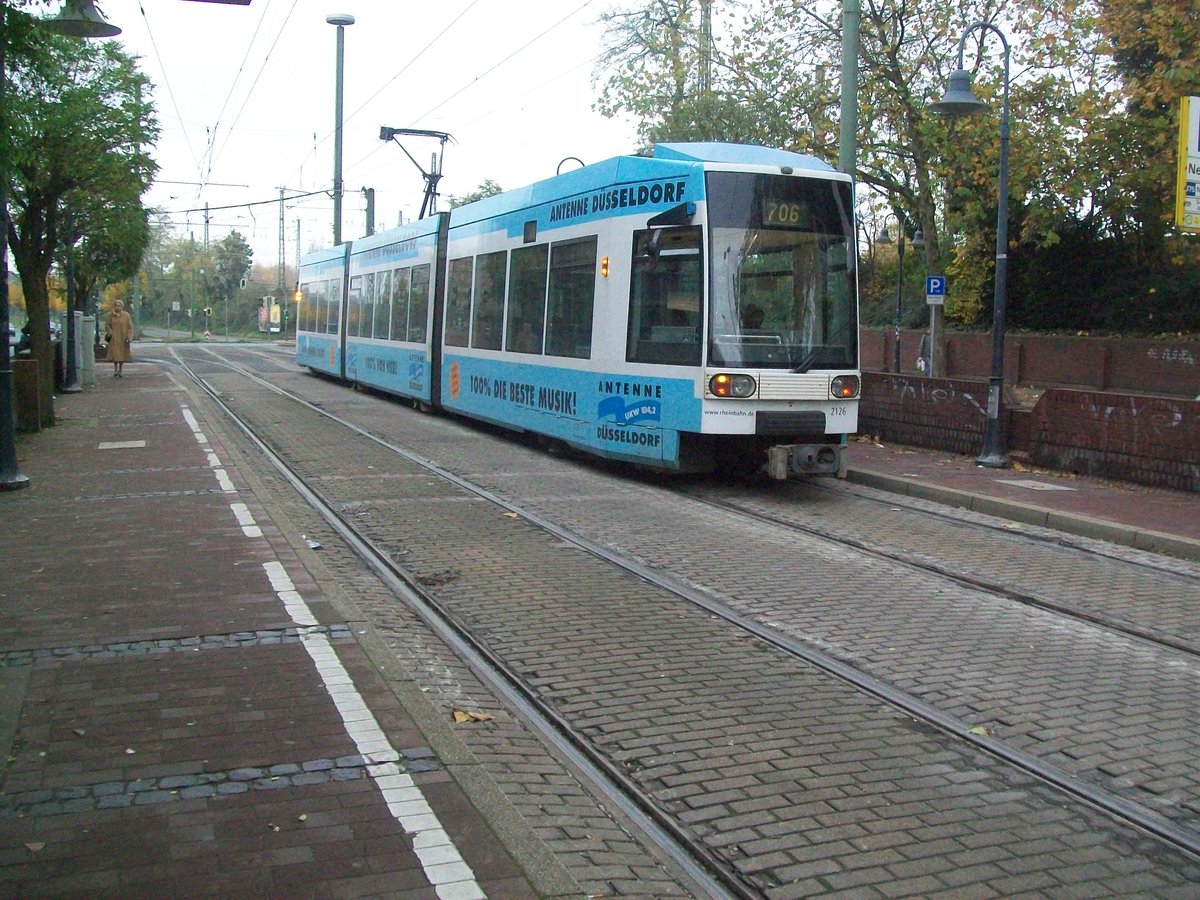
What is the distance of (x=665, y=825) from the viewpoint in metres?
4.44

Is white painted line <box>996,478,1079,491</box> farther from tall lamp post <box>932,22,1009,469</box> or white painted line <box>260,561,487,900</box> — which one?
white painted line <box>260,561,487,900</box>

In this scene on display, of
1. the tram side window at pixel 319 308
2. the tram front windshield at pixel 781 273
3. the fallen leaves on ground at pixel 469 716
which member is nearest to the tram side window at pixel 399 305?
the tram side window at pixel 319 308

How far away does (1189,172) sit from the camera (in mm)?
13141

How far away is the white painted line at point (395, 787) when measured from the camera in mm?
3840

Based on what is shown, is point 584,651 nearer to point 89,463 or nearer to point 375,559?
point 375,559

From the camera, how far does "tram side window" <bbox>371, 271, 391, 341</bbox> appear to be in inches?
933

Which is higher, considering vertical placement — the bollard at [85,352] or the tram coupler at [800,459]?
the bollard at [85,352]

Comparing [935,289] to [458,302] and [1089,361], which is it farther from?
[1089,361]

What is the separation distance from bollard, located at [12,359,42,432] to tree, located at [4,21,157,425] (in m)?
0.79

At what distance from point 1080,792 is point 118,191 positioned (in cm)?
2159

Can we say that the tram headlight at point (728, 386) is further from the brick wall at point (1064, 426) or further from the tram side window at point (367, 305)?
the tram side window at point (367, 305)

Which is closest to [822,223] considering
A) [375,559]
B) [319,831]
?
[375,559]

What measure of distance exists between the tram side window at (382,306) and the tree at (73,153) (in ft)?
15.6

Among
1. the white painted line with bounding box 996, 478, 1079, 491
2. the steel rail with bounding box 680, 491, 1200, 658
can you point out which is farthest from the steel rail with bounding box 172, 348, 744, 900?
the white painted line with bounding box 996, 478, 1079, 491
